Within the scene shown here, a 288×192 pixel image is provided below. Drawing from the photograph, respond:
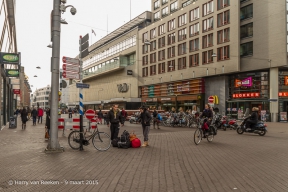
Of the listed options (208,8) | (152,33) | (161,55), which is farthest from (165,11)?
(208,8)

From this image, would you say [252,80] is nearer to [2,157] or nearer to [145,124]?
[145,124]

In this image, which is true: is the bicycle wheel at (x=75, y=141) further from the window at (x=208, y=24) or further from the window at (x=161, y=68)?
the window at (x=161, y=68)

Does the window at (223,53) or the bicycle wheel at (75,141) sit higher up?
the window at (223,53)

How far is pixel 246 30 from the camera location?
119ft

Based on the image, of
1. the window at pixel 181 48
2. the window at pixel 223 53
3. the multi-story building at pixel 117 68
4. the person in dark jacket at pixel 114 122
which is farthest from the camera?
the multi-story building at pixel 117 68

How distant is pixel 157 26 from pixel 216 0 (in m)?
14.7

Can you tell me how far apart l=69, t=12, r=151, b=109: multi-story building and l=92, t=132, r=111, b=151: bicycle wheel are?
130 feet

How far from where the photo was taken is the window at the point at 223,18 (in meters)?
37.3

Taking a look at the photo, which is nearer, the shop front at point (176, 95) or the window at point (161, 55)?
the shop front at point (176, 95)

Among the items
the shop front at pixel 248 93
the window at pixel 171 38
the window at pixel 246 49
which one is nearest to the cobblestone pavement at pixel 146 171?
the shop front at pixel 248 93

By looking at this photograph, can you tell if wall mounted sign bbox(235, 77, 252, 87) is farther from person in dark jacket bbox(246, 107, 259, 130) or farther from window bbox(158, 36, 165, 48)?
person in dark jacket bbox(246, 107, 259, 130)

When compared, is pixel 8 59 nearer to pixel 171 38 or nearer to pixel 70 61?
pixel 70 61

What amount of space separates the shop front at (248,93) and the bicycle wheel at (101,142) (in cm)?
2408

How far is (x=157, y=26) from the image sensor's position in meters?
51.6
